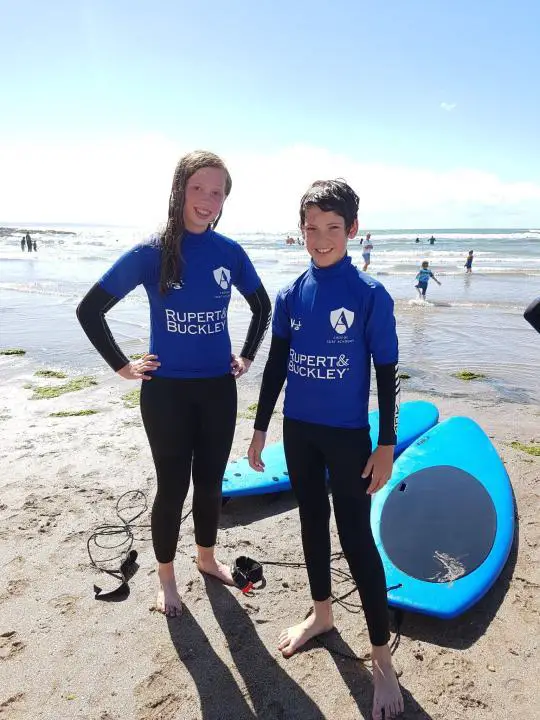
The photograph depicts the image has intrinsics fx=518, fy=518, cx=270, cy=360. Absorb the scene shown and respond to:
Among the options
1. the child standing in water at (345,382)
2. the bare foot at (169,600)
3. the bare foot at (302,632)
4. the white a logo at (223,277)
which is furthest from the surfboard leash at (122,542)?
the white a logo at (223,277)

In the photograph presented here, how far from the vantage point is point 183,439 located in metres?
2.47

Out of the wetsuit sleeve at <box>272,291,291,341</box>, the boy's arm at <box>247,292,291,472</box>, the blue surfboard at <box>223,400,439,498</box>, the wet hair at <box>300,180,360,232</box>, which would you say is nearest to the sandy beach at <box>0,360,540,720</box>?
the blue surfboard at <box>223,400,439,498</box>

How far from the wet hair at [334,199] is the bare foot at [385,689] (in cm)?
175

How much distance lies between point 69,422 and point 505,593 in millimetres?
4005

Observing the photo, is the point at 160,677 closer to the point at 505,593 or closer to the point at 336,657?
the point at 336,657

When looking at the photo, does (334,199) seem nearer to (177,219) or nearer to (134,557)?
(177,219)

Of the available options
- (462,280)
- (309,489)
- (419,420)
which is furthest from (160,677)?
(462,280)

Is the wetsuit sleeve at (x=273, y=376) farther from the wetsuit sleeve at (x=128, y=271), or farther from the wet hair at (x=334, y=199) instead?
the wetsuit sleeve at (x=128, y=271)

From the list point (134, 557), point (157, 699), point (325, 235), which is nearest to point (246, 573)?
point (134, 557)

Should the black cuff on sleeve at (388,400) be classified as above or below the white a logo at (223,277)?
below

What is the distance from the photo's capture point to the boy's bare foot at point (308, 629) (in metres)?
2.39

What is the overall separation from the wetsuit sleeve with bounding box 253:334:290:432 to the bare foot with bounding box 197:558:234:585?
3.37 ft

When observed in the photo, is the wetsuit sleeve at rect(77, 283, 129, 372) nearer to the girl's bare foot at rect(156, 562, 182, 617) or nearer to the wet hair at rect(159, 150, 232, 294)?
the wet hair at rect(159, 150, 232, 294)

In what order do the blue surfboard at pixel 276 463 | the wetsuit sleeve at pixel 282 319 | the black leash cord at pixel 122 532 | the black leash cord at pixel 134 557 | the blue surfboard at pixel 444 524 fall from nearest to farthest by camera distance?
1. the wetsuit sleeve at pixel 282 319
2. the black leash cord at pixel 134 557
3. the blue surfboard at pixel 444 524
4. the black leash cord at pixel 122 532
5. the blue surfboard at pixel 276 463
